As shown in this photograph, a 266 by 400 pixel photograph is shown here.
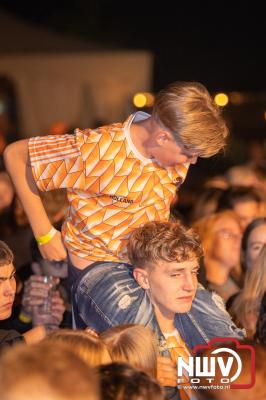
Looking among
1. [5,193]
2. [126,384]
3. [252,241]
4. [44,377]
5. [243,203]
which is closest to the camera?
[44,377]

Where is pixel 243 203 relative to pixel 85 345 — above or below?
below

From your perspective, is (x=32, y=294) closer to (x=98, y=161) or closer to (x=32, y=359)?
(x=98, y=161)

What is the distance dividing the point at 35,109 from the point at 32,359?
10.6 m

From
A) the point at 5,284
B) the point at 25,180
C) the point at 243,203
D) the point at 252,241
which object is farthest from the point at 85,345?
the point at 243,203

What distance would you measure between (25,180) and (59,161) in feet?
0.59

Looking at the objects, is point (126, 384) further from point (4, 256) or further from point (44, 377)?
point (4, 256)

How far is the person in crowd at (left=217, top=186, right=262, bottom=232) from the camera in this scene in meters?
6.24

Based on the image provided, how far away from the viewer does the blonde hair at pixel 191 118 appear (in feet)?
11.4

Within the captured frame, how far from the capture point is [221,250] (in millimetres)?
5375

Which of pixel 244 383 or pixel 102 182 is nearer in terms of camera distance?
pixel 244 383

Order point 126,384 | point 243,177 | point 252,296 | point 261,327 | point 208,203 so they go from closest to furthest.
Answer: point 126,384 → point 261,327 → point 252,296 → point 208,203 → point 243,177

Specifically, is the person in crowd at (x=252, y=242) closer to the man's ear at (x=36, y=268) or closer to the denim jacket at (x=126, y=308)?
the man's ear at (x=36, y=268)

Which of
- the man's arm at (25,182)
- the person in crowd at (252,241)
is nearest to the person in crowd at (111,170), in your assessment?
the man's arm at (25,182)

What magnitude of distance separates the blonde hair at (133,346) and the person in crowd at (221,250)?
7.52 feet
